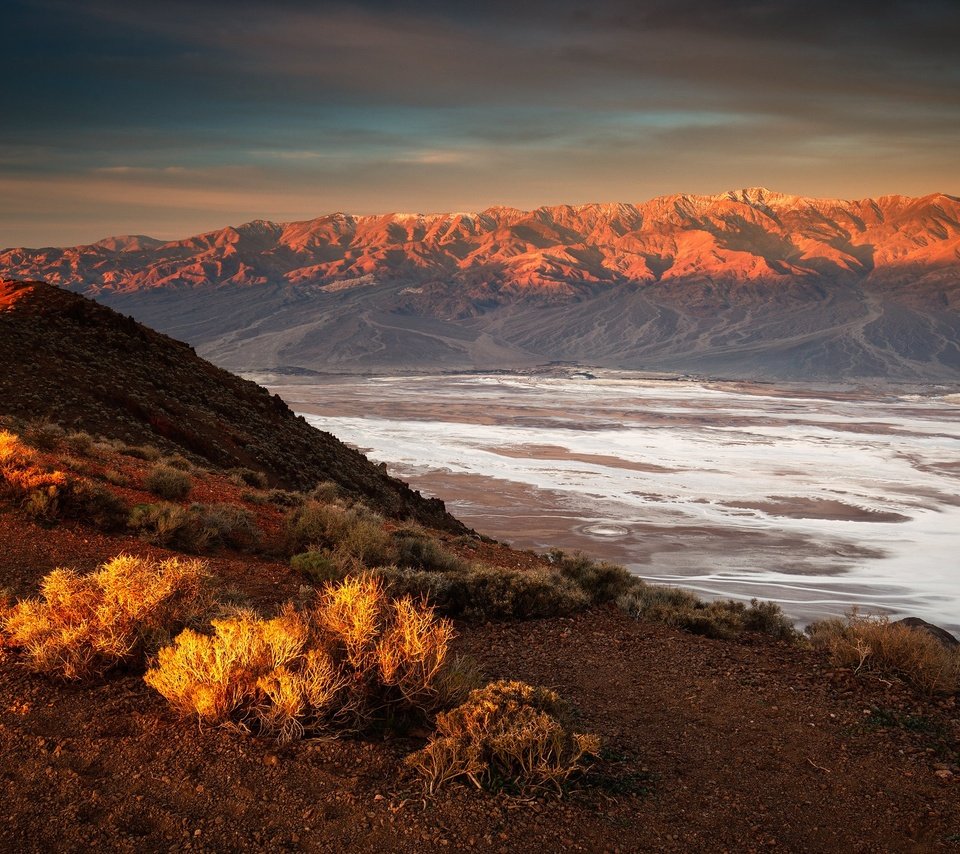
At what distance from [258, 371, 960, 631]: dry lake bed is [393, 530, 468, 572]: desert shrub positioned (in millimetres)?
13301

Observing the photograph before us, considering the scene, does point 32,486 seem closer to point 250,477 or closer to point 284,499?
point 284,499

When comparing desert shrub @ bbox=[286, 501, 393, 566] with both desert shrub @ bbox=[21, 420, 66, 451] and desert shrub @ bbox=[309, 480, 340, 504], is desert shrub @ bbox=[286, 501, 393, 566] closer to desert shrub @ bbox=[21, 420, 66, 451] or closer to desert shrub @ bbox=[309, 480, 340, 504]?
desert shrub @ bbox=[21, 420, 66, 451]

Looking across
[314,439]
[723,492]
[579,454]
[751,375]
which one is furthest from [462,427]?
[751,375]

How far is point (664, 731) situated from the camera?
5.57m

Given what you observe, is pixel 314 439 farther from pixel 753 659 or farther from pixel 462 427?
pixel 462 427

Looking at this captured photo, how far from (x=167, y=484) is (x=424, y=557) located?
372 cm

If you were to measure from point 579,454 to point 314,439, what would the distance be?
3016cm

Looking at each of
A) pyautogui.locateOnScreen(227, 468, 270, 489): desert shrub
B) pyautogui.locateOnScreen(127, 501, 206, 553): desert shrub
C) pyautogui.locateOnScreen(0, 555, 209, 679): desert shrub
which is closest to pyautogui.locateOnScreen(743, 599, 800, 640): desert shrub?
pyautogui.locateOnScreen(127, 501, 206, 553): desert shrub

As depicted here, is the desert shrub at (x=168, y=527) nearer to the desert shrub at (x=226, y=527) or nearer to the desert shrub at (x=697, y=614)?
the desert shrub at (x=226, y=527)

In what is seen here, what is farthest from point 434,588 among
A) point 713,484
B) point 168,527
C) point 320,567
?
point 713,484

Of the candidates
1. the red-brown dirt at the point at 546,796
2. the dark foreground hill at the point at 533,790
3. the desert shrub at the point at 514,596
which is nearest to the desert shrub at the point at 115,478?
the dark foreground hill at the point at 533,790

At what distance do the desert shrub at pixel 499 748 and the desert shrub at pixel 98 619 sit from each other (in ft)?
6.51

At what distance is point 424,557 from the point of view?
1012cm

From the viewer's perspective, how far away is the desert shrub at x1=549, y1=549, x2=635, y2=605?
9529 mm
